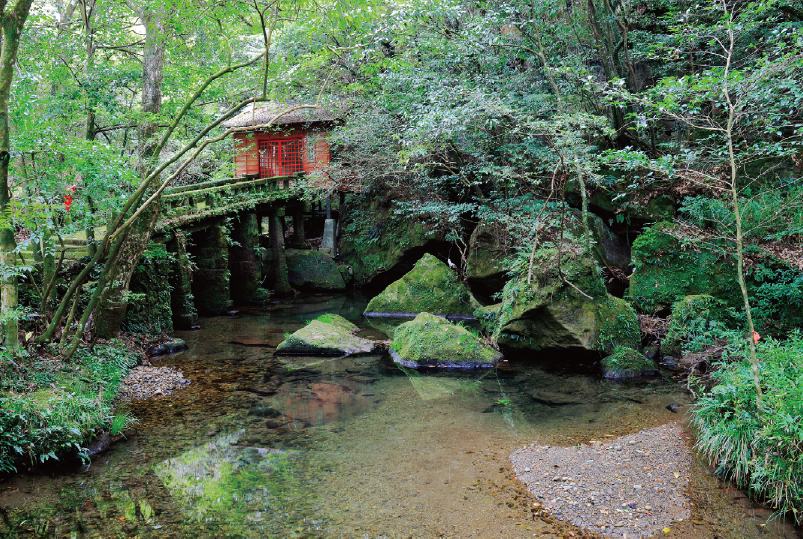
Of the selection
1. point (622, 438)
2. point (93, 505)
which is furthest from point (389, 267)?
point (93, 505)

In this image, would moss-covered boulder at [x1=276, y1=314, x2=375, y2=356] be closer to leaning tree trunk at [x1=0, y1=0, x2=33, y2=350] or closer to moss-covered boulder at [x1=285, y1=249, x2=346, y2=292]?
leaning tree trunk at [x1=0, y1=0, x2=33, y2=350]

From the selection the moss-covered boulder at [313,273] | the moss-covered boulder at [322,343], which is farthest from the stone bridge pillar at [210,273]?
the moss-covered boulder at [322,343]

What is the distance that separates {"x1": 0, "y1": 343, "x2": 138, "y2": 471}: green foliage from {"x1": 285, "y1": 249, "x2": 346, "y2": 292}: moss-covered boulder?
39.9ft

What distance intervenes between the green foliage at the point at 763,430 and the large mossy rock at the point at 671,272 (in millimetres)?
4010

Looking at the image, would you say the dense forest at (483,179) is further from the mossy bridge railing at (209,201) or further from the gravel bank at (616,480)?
the gravel bank at (616,480)

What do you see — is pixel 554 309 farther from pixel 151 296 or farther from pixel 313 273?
pixel 313 273

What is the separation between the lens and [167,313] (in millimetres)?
11172

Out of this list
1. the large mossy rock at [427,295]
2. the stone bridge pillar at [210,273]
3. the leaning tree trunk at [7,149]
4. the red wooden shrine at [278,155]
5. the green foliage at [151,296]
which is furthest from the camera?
the red wooden shrine at [278,155]

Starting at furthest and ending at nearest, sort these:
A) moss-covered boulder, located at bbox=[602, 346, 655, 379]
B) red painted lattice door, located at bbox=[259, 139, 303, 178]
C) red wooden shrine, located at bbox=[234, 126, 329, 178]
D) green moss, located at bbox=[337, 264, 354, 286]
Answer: red painted lattice door, located at bbox=[259, 139, 303, 178] → red wooden shrine, located at bbox=[234, 126, 329, 178] → green moss, located at bbox=[337, 264, 354, 286] → moss-covered boulder, located at bbox=[602, 346, 655, 379]

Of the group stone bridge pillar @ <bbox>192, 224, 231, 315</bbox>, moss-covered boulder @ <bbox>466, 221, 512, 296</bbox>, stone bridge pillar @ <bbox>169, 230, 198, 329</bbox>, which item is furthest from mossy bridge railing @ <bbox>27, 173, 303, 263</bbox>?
moss-covered boulder @ <bbox>466, 221, 512, 296</bbox>

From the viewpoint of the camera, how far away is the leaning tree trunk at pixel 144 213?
327 inches

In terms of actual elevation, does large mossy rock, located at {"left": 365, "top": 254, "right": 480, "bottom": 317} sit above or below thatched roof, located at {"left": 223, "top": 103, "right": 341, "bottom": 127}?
below

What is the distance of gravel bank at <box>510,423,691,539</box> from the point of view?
449cm

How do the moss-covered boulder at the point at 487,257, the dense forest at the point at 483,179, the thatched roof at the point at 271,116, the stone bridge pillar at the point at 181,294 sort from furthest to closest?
the thatched roof at the point at 271,116, the moss-covered boulder at the point at 487,257, the stone bridge pillar at the point at 181,294, the dense forest at the point at 483,179
